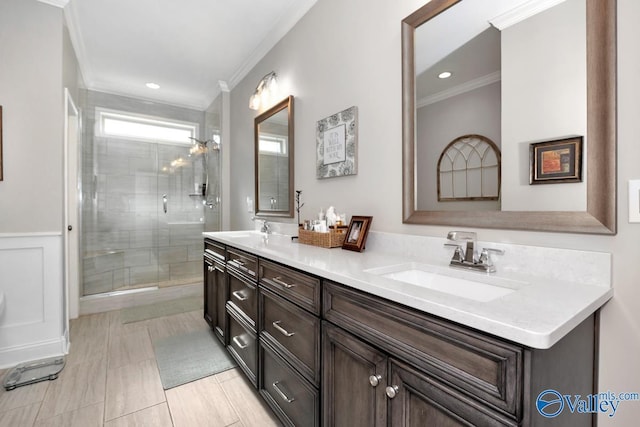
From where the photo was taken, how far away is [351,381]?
1.01 metres

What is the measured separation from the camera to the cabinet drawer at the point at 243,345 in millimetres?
1681

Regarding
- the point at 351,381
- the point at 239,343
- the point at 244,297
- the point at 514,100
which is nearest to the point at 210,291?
the point at 239,343

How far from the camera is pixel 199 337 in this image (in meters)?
2.54

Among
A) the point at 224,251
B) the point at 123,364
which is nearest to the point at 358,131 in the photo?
the point at 224,251

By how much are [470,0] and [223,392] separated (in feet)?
7.83

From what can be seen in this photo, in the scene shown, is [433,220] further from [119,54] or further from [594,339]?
[119,54]

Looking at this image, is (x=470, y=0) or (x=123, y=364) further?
(x=123, y=364)

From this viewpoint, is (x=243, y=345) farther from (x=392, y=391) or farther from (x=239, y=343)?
(x=392, y=391)

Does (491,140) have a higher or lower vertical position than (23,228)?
higher

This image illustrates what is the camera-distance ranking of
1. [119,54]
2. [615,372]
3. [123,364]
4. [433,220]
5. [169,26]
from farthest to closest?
1. [119,54]
2. [169,26]
3. [123,364]
4. [433,220]
5. [615,372]

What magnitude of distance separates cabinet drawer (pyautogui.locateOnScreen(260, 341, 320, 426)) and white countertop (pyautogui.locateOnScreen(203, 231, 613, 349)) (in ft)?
1.62

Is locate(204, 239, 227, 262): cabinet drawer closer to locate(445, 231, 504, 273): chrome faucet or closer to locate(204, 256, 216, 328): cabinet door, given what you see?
locate(204, 256, 216, 328): cabinet door

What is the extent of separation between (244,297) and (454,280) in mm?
1199

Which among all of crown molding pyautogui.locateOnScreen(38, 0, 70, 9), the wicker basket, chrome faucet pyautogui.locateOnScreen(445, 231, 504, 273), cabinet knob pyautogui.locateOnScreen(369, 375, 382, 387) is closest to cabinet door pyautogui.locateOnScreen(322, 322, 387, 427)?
cabinet knob pyautogui.locateOnScreen(369, 375, 382, 387)
